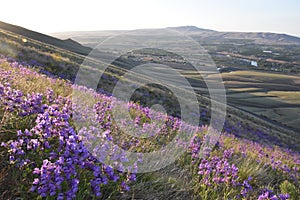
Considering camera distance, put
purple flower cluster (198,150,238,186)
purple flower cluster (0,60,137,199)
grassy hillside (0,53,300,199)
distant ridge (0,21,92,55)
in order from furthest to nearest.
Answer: distant ridge (0,21,92,55) < purple flower cluster (198,150,238,186) < grassy hillside (0,53,300,199) < purple flower cluster (0,60,137,199)

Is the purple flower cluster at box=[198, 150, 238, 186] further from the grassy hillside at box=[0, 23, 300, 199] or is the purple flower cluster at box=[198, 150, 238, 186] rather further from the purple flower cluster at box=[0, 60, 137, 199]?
the purple flower cluster at box=[0, 60, 137, 199]

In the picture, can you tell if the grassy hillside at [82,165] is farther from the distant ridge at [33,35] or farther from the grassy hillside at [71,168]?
the distant ridge at [33,35]

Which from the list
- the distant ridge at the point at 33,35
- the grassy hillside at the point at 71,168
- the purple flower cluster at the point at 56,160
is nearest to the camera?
the purple flower cluster at the point at 56,160

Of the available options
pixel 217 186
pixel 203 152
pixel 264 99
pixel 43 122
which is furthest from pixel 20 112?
pixel 264 99

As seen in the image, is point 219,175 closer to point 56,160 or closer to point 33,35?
point 56,160

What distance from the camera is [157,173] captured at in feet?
14.3

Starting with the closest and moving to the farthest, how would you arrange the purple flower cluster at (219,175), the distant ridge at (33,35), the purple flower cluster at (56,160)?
1. the purple flower cluster at (56,160)
2. the purple flower cluster at (219,175)
3. the distant ridge at (33,35)

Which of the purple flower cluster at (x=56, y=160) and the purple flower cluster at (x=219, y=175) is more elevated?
the purple flower cluster at (x=56, y=160)

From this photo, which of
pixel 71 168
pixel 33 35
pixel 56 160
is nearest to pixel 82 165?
pixel 71 168

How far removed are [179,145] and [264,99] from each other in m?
83.4

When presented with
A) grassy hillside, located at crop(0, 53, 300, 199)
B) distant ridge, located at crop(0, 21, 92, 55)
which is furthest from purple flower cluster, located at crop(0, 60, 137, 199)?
distant ridge, located at crop(0, 21, 92, 55)

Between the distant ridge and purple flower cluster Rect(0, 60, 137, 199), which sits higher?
the distant ridge

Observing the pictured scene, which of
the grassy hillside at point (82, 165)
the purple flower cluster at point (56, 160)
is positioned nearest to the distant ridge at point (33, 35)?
the grassy hillside at point (82, 165)

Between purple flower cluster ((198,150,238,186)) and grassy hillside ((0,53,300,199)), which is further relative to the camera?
purple flower cluster ((198,150,238,186))
